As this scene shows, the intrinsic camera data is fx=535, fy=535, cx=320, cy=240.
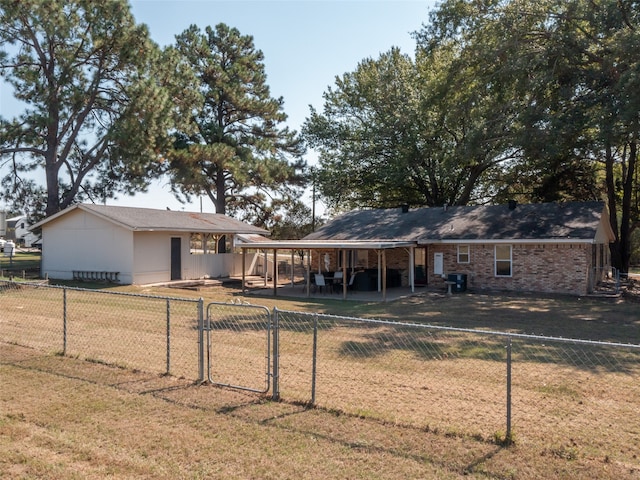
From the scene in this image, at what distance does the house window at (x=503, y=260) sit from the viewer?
23027mm

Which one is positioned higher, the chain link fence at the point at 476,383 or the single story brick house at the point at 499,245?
the single story brick house at the point at 499,245

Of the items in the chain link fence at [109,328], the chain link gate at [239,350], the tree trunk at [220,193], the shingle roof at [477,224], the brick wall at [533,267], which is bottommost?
the chain link gate at [239,350]

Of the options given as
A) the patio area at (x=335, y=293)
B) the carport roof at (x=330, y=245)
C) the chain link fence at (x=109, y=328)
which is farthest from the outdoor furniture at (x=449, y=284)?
the chain link fence at (x=109, y=328)

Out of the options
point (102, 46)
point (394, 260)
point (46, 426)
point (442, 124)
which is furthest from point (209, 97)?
point (46, 426)

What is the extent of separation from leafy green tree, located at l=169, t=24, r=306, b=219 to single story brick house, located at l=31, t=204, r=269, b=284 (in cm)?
956

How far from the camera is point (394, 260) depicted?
26484mm

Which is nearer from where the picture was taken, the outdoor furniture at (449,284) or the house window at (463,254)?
the outdoor furniture at (449,284)

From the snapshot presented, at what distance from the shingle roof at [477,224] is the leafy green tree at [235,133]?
999 cm

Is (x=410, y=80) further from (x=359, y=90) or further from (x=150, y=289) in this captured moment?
(x=150, y=289)

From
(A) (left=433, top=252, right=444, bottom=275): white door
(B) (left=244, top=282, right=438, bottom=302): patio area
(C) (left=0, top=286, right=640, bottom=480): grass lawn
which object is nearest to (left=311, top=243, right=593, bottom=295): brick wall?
(A) (left=433, top=252, right=444, bottom=275): white door

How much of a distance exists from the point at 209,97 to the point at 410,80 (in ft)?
45.8

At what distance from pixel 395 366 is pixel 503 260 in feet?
51.5

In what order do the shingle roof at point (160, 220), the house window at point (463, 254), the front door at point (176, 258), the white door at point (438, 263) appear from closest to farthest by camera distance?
the shingle roof at point (160, 220), the house window at point (463, 254), the white door at point (438, 263), the front door at point (176, 258)

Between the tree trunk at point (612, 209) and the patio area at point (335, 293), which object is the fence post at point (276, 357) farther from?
the tree trunk at point (612, 209)
